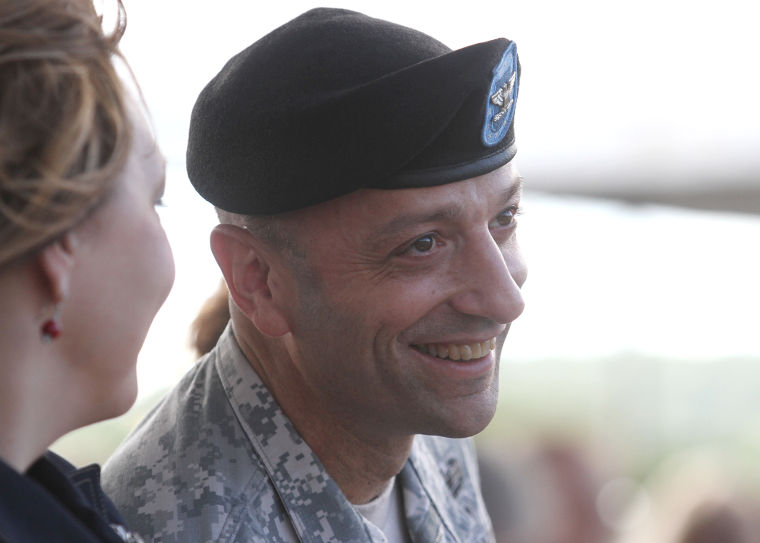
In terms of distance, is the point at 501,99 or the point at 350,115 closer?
the point at 350,115

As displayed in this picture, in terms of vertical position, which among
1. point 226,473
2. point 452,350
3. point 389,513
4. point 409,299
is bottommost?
point 389,513

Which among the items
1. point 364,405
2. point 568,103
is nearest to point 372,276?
point 364,405

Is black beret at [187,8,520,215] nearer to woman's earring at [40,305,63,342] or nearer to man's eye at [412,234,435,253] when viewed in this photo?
man's eye at [412,234,435,253]

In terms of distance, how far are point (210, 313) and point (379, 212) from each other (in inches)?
27.3

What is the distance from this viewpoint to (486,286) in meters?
1.57

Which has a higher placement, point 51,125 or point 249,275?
point 51,125

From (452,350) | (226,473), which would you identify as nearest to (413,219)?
(452,350)

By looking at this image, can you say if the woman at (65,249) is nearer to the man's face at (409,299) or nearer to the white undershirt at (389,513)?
the man's face at (409,299)

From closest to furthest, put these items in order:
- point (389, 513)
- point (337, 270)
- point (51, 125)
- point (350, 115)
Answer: point (51, 125) → point (350, 115) → point (337, 270) → point (389, 513)

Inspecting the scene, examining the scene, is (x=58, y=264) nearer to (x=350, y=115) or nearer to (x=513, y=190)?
(x=350, y=115)

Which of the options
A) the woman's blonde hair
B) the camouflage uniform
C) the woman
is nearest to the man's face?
the camouflage uniform

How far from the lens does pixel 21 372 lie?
1034 millimetres

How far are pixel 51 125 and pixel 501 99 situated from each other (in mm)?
867

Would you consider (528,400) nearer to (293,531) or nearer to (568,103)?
(568,103)
